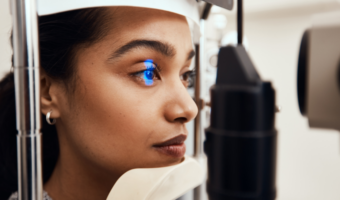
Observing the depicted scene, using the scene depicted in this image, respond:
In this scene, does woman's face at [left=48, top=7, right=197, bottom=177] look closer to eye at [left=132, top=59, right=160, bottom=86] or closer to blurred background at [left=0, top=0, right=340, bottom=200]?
eye at [left=132, top=59, right=160, bottom=86]

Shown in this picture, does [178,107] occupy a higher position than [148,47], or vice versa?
[148,47]

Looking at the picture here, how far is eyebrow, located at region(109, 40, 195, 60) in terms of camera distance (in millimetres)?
484

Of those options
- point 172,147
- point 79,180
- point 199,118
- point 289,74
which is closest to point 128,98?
point 172,147

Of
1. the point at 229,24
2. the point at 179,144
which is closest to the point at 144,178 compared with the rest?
the point at 179,144

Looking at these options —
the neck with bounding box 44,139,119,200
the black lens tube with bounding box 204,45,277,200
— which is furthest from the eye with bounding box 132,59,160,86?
the black lens tube with bounding box 204,45,277,200

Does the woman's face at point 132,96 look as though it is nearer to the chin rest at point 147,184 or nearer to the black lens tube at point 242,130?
the chin rest at point 147,184

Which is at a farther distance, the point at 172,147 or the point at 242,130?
the point at 172,147

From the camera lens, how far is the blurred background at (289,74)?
1.52m

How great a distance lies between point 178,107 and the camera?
0.49 metres

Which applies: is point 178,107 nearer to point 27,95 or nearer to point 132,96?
point 132,96

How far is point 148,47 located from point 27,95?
8.9 inches

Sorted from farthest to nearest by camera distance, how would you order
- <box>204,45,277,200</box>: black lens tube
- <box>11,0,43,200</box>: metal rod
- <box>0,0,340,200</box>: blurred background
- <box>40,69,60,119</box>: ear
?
<box>0,0,340,200</box>: blurred background, <box>40,69,60,119</box>: ear, <box>11,0,43,200</box>: metal rod, <box>204,45,277,200</box>: black lens tube

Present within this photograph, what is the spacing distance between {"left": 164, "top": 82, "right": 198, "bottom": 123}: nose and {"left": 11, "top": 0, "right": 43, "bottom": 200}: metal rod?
0.22 meters

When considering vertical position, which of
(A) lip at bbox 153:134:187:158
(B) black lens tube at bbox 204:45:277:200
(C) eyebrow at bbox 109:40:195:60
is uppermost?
(C) eyebrow at bbox 109:40:195:60
